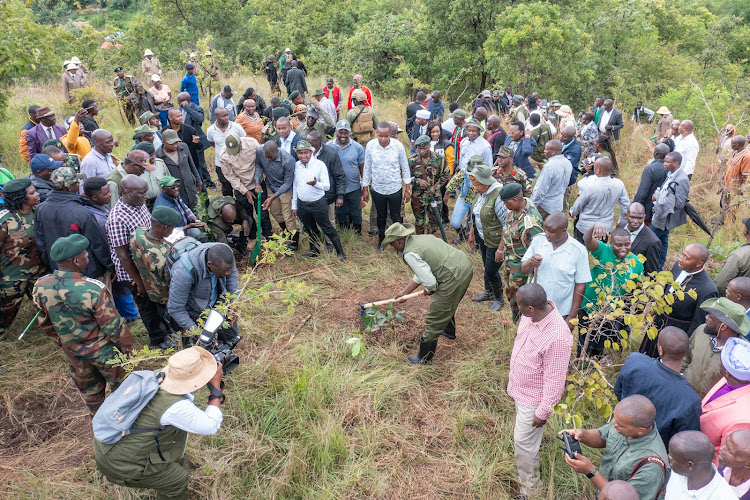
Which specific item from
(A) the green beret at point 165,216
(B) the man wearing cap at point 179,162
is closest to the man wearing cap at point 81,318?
(A) the green beret at point 165,216

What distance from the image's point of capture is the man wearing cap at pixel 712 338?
3240 mm

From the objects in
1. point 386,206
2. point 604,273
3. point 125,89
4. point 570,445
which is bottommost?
point 386,206

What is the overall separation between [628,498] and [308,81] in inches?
615

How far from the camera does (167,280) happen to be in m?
4.50

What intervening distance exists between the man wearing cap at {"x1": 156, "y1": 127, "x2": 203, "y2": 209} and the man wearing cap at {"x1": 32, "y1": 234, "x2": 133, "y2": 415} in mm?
2800

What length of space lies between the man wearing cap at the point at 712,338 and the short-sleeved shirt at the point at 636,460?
1022 millimetres

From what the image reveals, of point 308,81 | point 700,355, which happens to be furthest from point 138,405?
point 308,81

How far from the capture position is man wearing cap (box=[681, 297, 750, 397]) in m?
3.24

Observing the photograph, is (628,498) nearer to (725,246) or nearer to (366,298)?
(366,298)

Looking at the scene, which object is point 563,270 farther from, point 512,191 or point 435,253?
point 435,253

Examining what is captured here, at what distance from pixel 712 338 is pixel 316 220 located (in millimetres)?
4780

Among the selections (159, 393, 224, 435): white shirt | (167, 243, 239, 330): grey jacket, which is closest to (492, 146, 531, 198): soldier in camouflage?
(167, 243, 239, 330): grey jacket

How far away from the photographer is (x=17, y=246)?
4906 millimetres

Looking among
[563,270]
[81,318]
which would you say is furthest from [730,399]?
[81,318]
